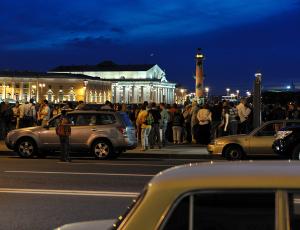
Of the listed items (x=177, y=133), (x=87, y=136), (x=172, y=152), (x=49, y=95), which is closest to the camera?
(x=87, y=136)

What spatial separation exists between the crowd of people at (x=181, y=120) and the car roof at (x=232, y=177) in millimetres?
18971

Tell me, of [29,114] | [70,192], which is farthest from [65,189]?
[29,114]

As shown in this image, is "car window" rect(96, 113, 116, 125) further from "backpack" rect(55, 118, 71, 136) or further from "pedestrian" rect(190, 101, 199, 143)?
"pedestrian" rect(190, 101, 199, 143)

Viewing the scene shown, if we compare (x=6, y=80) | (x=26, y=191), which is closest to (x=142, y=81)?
(x=6, y=80)

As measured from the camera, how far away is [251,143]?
1877 cm

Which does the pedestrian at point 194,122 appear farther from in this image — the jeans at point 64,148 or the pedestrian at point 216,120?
the jeans at point 64,148

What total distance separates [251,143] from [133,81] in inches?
6029

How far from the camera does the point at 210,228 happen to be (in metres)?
3.07

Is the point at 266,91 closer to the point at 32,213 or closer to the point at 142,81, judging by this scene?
the point at 32,213

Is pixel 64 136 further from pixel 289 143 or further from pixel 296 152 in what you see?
pixel 296 152

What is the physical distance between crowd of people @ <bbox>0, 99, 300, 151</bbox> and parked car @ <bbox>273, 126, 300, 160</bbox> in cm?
627

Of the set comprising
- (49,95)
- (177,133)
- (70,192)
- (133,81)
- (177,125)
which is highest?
(133,81)

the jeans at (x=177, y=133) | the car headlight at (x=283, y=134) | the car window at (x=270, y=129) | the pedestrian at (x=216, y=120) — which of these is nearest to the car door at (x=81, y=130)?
the car window at (x=270, y=129)

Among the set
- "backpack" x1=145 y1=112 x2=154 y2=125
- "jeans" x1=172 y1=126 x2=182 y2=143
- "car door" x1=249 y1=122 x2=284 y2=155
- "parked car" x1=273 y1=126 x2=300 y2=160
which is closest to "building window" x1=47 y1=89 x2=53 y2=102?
"jeans" x1=172 y1=126 x2=182 y2=143
